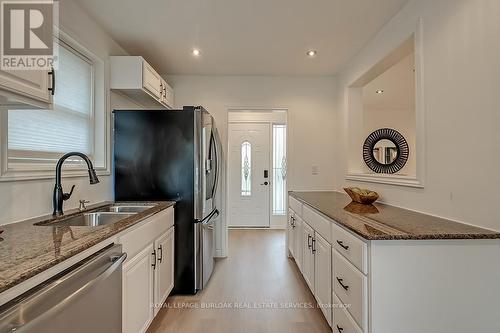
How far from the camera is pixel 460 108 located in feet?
5.40

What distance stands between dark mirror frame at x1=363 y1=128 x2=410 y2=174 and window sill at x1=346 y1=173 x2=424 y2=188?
275mm

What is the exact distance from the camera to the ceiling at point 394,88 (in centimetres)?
349

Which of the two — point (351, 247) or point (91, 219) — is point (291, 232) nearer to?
point (351, 247)

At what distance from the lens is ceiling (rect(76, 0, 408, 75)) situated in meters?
2.18

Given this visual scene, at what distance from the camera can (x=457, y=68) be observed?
65.7 inches

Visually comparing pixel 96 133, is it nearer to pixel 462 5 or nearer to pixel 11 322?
pixel 11 322

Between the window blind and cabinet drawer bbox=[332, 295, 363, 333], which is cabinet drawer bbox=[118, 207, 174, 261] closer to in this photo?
the window blind

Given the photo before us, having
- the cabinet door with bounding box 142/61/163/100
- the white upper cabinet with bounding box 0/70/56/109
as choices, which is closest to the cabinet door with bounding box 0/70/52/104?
the white upper cabinet with bounding box 0/70/56/109

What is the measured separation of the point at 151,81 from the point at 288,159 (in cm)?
197

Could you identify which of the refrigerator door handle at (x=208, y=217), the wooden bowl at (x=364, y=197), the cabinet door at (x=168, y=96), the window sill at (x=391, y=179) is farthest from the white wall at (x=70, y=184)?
the window sill at (x=391, y=179)

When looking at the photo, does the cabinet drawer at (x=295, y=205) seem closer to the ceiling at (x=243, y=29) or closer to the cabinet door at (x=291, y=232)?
the cabinet door at (x=291, y=232)

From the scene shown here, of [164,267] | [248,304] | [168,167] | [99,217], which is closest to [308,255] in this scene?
[248,304]

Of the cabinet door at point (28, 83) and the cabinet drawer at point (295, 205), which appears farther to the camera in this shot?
the cabinet drawer at point (295, 205)

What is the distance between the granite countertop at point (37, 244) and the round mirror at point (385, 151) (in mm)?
2849
